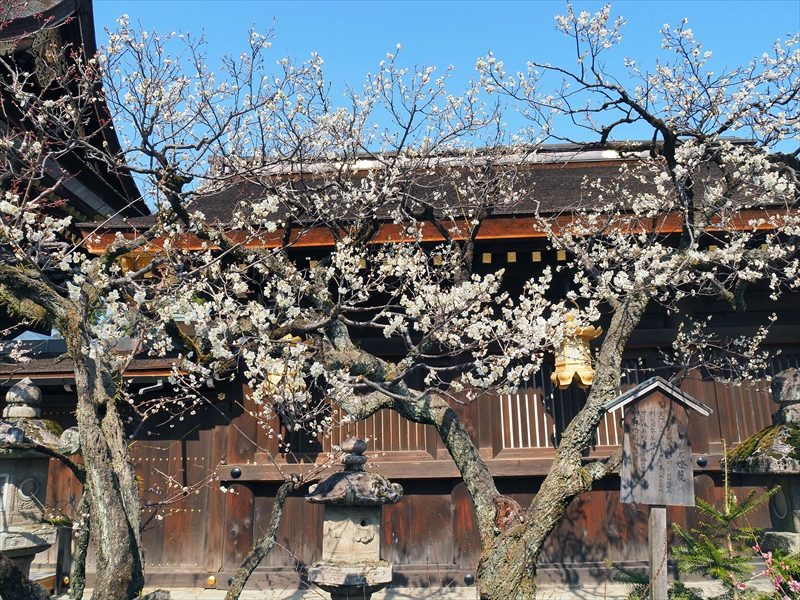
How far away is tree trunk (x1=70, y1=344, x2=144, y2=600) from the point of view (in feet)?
13.9

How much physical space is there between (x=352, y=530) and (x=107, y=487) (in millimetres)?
2252

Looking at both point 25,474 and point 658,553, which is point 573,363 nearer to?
point 658,553

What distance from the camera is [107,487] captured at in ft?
14.3

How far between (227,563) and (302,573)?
0.96 m

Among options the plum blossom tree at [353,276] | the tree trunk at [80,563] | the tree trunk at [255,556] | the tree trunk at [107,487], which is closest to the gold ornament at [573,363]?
the plum blossom tree at [353,276]

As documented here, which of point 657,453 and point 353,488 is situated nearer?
point 657,453

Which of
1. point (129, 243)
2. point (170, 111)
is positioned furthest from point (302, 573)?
point (170, 111)

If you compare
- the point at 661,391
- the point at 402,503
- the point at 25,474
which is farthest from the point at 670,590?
the point at 25,474

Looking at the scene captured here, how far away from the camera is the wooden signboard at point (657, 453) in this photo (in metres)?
4.77

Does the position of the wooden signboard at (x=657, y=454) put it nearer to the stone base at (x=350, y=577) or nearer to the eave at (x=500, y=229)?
the stone base at (x=350, y=577)

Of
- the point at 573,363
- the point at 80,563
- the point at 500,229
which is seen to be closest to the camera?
the point at 80,563

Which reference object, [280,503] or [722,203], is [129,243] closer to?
[280,503]

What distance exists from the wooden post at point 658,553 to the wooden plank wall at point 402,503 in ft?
9.62

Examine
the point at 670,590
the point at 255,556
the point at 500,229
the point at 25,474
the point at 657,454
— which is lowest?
the point at 670,590
